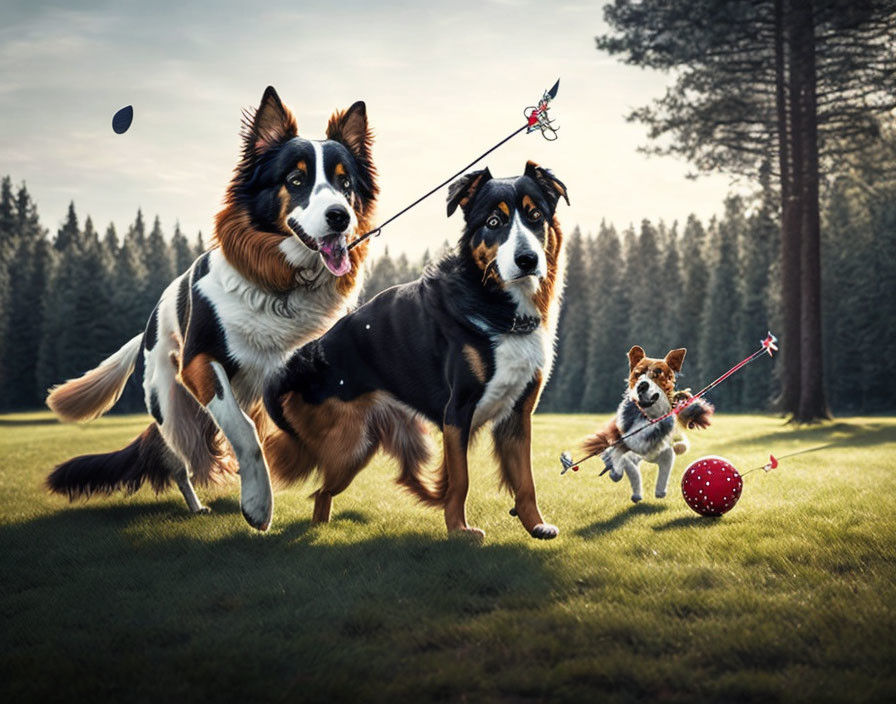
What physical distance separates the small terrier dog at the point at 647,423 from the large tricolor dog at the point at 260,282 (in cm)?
297

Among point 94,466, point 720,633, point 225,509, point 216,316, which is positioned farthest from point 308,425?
point 720,633

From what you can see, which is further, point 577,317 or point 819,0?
point 577,317

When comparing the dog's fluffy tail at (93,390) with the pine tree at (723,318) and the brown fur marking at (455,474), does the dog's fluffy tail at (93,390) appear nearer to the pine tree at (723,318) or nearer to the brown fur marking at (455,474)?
the brown fur marking at (455,474)

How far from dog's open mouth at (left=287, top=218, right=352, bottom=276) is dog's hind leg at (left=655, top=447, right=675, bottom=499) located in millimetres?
3983

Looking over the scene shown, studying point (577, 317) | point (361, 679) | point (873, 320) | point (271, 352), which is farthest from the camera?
point (577, 317)

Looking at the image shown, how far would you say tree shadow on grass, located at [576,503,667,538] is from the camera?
21.7 ft

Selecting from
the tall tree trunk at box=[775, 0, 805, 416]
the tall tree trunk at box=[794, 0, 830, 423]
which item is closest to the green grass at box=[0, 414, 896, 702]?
the tall tree trunk at box=[794, 0, 830, 423]

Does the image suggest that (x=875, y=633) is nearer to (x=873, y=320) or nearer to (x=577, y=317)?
(x=873, y=320)

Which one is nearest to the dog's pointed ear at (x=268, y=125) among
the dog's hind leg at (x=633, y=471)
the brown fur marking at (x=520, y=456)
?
the brown fur marking at (x=520, y=456)

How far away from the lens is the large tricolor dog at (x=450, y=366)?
5.66 m

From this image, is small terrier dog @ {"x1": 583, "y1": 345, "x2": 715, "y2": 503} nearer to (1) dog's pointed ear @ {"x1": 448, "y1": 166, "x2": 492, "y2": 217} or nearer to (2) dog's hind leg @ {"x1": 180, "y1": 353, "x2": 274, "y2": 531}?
(1) dog's pointed ear @ {"x1": 448, "y1": 166, "x2": 492, "y2": 217}

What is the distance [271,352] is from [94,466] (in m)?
2.56

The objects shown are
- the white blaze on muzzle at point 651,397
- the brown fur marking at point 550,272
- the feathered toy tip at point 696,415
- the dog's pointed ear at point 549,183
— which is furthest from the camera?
the feathered toy tip at point 696,415

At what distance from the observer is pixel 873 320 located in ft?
153
